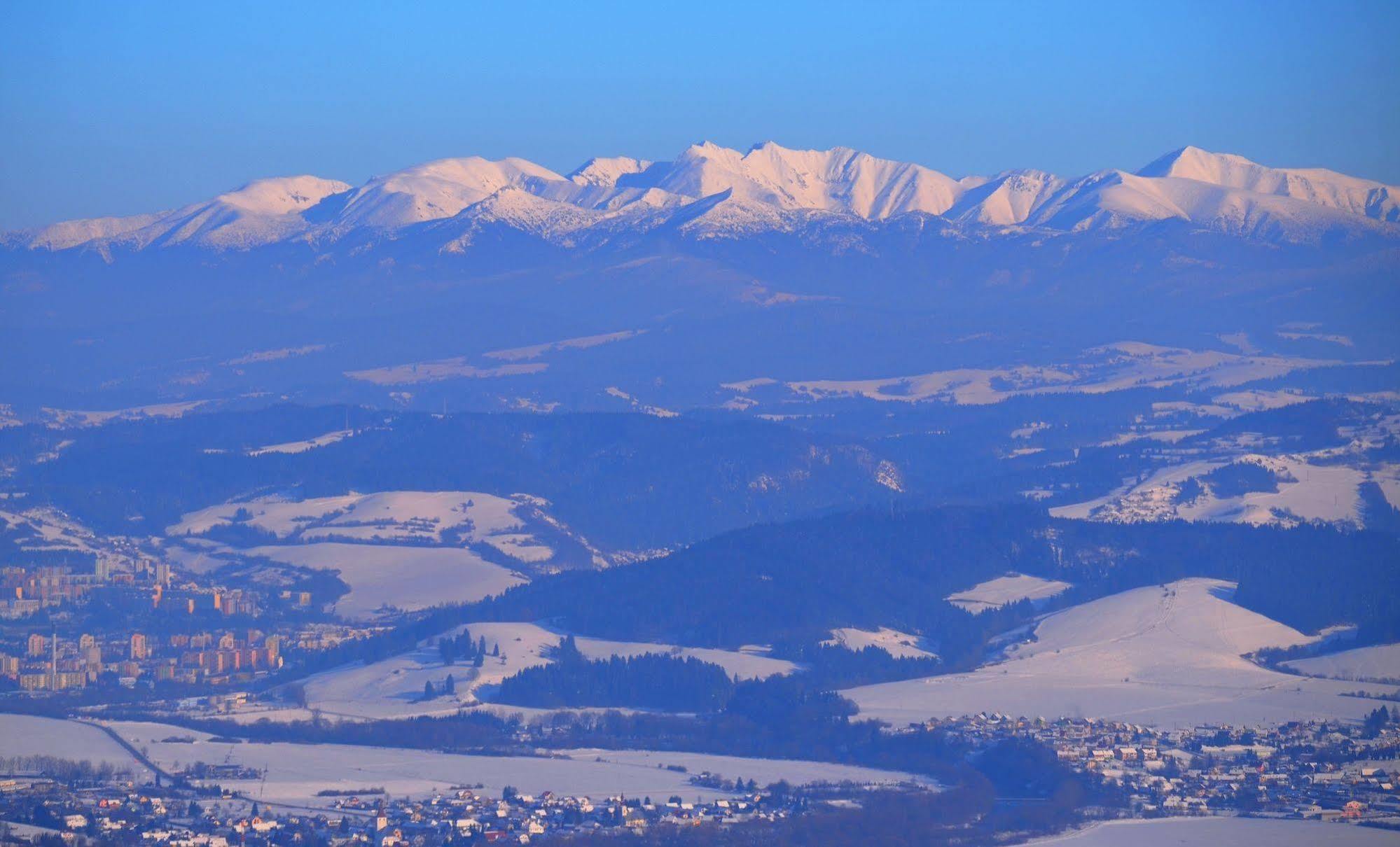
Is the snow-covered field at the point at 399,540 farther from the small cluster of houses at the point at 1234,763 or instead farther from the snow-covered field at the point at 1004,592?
the small cluster of houses at the point at 1234,763

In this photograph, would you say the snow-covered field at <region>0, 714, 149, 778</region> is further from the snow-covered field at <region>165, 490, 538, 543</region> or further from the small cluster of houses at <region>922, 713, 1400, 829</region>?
the snow-covered field at <region>165, 490, 538, 543</region>

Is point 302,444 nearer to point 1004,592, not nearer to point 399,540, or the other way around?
point 399,540

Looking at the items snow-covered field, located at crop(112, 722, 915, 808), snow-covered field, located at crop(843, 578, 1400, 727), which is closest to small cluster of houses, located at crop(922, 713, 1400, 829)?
snow-covered field, located at crop(843, 578, 1400, 727)

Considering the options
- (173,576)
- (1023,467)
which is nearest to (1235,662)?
(173,576)

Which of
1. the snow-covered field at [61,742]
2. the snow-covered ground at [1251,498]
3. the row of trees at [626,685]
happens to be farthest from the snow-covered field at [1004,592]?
the snow-covered field at [61,742]

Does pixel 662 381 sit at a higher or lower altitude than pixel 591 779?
higher

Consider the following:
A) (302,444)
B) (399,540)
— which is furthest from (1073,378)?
(399,540)

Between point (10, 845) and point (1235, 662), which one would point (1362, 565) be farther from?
point (10, 845)

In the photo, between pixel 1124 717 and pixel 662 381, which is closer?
pixel 1124 717
